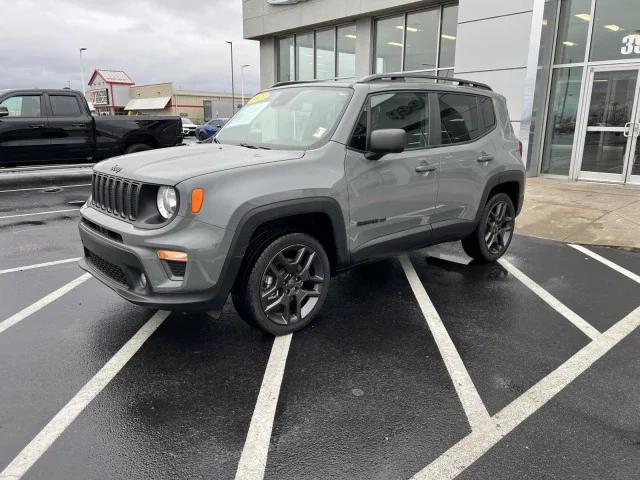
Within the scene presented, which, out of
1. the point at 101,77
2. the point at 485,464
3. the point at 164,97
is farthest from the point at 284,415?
the point at 101,77

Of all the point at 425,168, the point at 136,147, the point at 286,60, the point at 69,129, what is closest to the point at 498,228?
the point at 425,168

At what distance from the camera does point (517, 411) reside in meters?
2.90

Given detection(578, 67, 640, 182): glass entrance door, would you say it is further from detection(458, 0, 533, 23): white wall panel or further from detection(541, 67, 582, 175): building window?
detection(458, 0, 533, 23): white wall panel

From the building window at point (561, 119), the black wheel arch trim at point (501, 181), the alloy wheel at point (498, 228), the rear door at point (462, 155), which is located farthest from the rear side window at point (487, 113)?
the building window at point (561, 119)

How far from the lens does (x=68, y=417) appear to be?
2795 millimetres

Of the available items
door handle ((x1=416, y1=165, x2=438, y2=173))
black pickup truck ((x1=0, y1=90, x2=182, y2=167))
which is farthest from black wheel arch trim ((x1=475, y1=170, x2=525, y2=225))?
black pickup truck ((x1=0, y1=90, x2=182, y2=167))

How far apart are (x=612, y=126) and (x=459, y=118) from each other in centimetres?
789

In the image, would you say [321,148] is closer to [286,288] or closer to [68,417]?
[286,288]

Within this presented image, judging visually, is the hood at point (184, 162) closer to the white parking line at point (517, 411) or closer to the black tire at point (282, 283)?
the black tire at point (282, 283)

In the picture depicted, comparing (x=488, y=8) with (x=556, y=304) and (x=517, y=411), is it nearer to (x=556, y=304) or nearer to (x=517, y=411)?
(x=556, y=304)

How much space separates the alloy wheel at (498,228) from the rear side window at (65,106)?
963cm

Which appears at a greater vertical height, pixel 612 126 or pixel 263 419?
pixel 612 126

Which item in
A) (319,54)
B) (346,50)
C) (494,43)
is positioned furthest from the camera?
(319,54)

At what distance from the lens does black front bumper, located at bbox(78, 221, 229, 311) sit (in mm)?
3211
